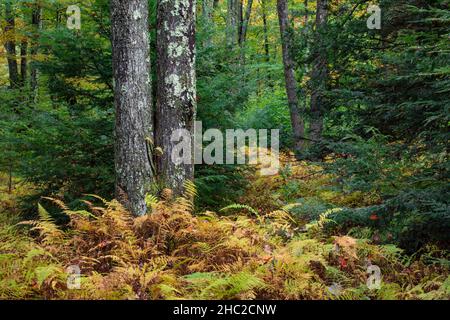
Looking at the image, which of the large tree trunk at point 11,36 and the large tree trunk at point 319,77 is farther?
A: the large tree trunk at point 11,36

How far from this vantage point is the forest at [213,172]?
4.34 metres

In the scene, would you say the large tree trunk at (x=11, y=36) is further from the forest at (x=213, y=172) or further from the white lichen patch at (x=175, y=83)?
the white lichen patch at (x=175, y=83)

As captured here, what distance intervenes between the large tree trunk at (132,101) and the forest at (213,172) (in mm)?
20

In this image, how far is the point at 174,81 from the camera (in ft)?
19.3

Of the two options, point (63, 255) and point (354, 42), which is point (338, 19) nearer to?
point (354, 42)

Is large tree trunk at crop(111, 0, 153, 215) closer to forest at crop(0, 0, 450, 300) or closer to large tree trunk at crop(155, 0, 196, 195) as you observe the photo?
forest at crop(0, 0, 450, 300)

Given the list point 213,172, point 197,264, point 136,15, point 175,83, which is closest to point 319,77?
point 213,172

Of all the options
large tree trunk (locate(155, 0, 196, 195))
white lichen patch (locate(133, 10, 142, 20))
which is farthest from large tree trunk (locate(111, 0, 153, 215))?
large tree trunk (locate(155, 0, 196, 195))

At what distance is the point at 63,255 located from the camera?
15.2 ft

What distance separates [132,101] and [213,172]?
8.78ft

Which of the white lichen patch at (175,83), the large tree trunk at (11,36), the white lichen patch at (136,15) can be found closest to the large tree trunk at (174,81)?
the white lichen patch at (175,83)

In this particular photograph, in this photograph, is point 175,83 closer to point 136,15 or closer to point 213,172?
point 136,15

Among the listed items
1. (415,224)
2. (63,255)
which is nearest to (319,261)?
(415,224)

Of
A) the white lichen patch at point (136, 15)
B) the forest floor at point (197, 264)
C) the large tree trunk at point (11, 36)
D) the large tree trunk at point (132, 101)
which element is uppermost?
the large tree trunk at point (11, 36)
